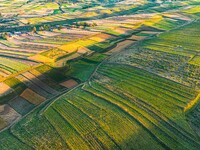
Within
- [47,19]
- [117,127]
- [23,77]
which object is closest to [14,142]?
[117,127]

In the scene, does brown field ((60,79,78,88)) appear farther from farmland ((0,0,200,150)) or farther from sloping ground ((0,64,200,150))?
sloping ground ((0,64,200,150))

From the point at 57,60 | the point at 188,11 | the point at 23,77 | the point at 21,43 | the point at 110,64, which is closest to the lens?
the point at 23,77

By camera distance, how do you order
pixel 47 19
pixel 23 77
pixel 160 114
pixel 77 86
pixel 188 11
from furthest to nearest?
1. pixel 47 19
2. pixel 188 11
3. pixel 23 77
4. pixel 77 86
5. pixel 160 114

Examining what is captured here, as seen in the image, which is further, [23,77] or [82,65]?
[82,65]

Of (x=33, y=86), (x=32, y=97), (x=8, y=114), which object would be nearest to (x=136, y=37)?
(x=33, y=86)

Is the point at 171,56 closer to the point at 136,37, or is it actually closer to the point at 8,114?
the point at 136,37

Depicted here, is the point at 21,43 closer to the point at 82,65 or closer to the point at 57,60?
the point at 57,60

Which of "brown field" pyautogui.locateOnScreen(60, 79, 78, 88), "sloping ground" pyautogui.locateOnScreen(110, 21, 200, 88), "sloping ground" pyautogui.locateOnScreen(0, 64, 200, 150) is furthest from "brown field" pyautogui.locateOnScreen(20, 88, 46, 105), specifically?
"sloping ground" pyautogui.locateOnScreen(110, 21, 200, 88)
